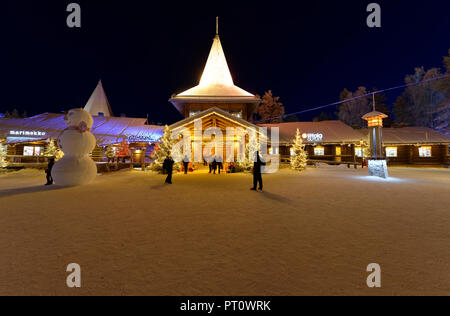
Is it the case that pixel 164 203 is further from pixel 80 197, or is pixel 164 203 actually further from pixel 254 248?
pixel 254 248

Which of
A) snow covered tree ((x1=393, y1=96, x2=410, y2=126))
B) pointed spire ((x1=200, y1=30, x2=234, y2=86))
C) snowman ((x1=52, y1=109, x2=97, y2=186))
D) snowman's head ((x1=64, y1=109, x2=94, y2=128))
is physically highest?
pointed spire ((x1=200, y1=30, x2=234, y2=86))

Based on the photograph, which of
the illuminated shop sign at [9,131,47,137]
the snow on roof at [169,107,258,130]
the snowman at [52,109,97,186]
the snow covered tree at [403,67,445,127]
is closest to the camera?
the snowman at [52,109,97,186]

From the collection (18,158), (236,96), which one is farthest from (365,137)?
(18,158)

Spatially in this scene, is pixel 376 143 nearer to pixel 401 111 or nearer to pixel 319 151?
pixel 319 151

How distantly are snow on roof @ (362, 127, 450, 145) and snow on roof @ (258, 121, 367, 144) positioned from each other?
377 cm

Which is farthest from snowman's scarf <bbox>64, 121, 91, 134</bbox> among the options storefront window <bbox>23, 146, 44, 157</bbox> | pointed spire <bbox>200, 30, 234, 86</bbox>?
storefront window <bbox>23, 146, 44, 157</bbox>

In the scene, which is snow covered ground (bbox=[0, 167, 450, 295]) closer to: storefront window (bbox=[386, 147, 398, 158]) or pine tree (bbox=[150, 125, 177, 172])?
pine tree (bbox=[150, 125, 177, 172])

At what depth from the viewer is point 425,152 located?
27.7m

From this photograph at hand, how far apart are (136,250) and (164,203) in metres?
3.22

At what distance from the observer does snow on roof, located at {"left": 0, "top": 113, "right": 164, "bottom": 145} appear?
1206 inches

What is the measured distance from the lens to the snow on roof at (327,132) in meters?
28.1

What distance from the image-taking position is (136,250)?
316 cm

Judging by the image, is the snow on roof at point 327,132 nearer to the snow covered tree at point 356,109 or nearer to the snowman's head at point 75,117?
the snow covered tree at point 356,109

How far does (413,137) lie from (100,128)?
48.9m
